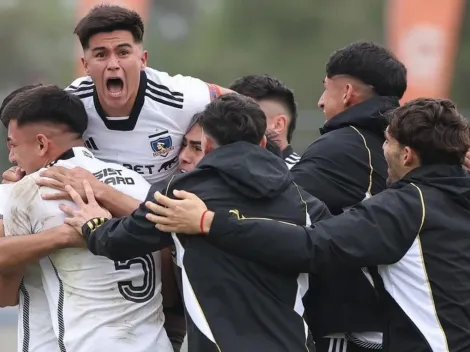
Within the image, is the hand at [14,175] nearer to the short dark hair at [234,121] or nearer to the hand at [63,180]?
the hand at [63,180]

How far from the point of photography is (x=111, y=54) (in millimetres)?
5012

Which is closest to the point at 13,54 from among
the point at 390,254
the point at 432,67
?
the point at 432,67

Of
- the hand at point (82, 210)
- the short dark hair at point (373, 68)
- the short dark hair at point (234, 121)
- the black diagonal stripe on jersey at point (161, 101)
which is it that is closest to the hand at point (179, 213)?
the short dark hair at point (234, 121)

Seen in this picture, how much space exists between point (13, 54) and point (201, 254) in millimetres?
18780

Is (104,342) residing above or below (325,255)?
below

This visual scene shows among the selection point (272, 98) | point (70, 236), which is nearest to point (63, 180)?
point (70, 236)

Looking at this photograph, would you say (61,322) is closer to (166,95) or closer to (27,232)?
(27,232)

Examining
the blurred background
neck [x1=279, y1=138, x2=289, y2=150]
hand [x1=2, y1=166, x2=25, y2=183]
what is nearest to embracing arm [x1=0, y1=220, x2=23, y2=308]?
hand [x1=2, y1=166, x2=25, y2=183]

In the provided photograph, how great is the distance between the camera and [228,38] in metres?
23.1

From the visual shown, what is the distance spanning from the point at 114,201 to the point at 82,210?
0.16 meters

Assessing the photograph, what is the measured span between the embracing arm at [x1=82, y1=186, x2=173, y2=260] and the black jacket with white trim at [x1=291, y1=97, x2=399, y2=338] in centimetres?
80

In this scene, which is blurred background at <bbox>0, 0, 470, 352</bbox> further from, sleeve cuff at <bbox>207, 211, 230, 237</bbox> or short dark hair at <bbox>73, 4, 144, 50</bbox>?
sleeve cuff at <bbox>207, 211, 230, 237</bbox>

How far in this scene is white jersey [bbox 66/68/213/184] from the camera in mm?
5125

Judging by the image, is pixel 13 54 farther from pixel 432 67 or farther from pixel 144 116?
pixel 144 116
